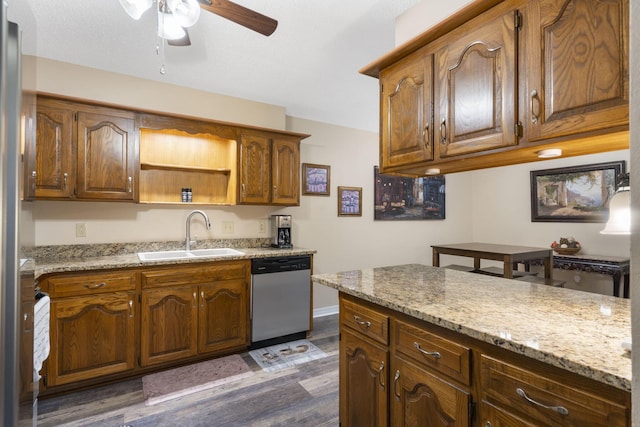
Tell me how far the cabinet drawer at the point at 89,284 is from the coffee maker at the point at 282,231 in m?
1.46

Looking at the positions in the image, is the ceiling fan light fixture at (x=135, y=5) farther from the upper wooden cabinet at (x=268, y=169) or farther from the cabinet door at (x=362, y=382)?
the cabinet door at (x=362, y=382)

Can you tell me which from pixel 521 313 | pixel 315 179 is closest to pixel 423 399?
pixel 521 313

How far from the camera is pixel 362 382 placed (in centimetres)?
160

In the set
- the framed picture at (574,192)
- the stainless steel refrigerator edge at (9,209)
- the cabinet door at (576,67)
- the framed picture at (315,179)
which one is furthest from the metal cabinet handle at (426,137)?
the framed picture at (574,192)

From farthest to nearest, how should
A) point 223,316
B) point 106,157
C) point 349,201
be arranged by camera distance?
point 349,201 < point 223,316 < point 106,157

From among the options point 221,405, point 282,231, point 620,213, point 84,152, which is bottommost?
point 221,405

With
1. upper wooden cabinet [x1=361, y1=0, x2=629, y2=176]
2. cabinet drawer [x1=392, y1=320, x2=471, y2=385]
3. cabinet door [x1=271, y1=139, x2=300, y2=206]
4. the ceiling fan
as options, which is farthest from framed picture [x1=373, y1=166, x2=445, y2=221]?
cabinet drawer [x1=392, y1=320, x2=471, y2=385]

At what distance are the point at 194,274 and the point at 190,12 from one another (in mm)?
1938

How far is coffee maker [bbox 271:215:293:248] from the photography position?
3.53 meters

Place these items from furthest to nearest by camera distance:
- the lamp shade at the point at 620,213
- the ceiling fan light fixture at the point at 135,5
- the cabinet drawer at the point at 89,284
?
the cabinet drawer at the point at 89,284
the ceiling fan light fixture at the point at 135,5
the lamp shade at the point at 620,213

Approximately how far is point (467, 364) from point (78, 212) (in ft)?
10.3

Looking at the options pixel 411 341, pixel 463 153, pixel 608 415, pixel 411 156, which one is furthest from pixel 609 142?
pixel 411 341

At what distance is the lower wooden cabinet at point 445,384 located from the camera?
0.85 m

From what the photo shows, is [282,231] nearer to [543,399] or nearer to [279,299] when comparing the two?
[279,299]
